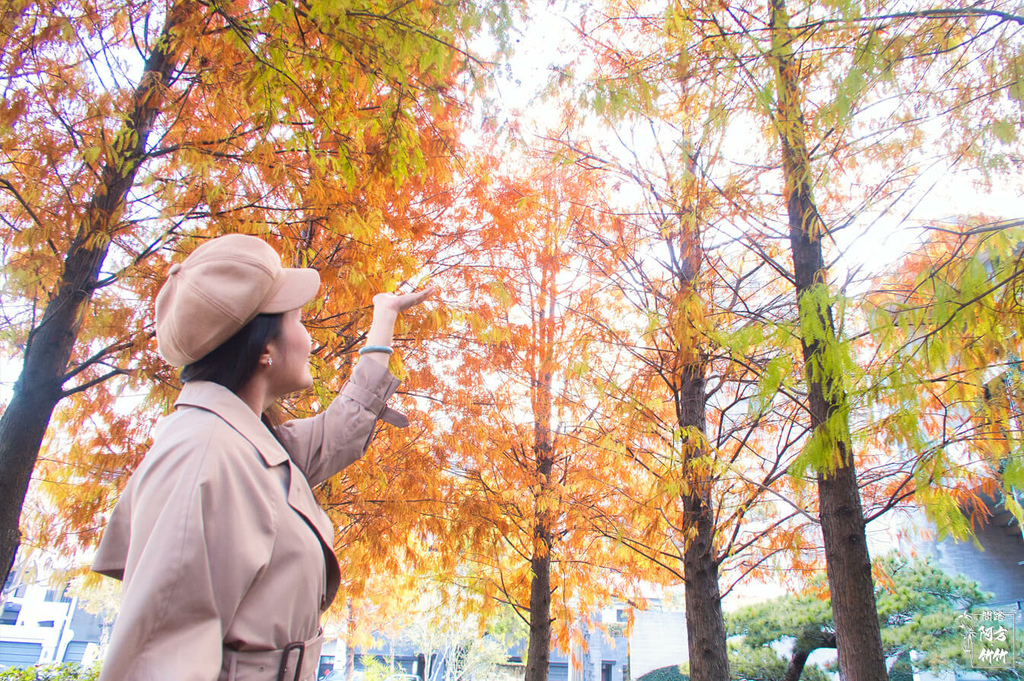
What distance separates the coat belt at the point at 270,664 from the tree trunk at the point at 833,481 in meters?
2.25

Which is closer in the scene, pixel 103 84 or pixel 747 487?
pixel 103 84

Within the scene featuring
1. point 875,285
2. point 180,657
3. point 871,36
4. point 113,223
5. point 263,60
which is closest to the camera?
point 180,657

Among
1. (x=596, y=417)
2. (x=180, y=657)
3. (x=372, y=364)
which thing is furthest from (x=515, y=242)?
(x=180, y=657)

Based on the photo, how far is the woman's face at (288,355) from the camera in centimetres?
133

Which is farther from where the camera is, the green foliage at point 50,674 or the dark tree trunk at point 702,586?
the green foliage at point 50,674

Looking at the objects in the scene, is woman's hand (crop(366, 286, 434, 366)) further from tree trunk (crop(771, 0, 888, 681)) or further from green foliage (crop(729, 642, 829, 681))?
green foliage (crop(729, 642, 829, 681))

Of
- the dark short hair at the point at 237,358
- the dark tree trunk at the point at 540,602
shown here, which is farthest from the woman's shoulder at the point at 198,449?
the dark tree trunk at the point at 540,602

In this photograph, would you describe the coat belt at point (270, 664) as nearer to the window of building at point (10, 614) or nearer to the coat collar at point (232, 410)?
the coat collar at point (232, 410)

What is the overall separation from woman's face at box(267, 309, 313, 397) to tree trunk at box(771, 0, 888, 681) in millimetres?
2125

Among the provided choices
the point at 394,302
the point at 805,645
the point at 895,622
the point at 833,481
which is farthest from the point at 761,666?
the point at 394,302

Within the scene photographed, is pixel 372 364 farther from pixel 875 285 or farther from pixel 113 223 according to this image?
pixel 875 285

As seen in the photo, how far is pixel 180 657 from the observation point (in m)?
0.87

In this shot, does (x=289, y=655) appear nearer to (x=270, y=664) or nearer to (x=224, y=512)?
(x=270, y=664)

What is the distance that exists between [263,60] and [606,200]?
150 inches
